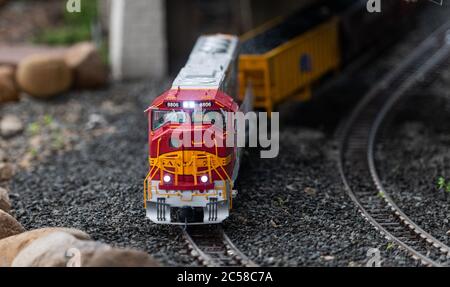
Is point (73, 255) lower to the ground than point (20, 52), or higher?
lower

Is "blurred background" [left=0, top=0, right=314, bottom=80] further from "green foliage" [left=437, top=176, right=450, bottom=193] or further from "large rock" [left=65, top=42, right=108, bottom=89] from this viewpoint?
"green foliage" [left=437, top=176, right=450, bottom=193]

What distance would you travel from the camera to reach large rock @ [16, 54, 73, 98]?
26.1 meters

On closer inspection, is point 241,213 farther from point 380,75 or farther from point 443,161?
point 380,75

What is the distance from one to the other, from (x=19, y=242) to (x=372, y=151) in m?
11.2

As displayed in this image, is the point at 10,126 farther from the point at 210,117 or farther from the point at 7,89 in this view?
the point at 210,117

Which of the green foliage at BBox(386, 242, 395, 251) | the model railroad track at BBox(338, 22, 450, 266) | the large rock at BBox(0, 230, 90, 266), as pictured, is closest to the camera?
the large rock at BBox(0, 230, 90, 266)

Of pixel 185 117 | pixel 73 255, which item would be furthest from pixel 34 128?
pixel 73 255

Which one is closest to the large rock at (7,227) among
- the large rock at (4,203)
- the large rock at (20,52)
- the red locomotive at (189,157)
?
the large rock at (4,203)

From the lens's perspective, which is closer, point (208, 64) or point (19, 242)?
point (19, 242)

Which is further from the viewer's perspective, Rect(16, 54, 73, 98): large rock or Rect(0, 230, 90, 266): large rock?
Rect(16, 54, 73, 98): large rock

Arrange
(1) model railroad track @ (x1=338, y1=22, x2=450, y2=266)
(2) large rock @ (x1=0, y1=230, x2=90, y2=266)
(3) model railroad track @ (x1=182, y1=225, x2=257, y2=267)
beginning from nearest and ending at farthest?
1. (2) large rock @ (x1=0, y1=230, x2=90, y2=266)
2. (3) model railroad track @ (x1=182, y1=225, x2=257, y2=267)
3. (1) model railroad track @ (x1=338, y1=22, x2=450, y2=266)

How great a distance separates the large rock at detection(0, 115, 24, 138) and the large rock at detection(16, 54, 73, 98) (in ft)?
6.14

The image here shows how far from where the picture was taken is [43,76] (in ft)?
85.4

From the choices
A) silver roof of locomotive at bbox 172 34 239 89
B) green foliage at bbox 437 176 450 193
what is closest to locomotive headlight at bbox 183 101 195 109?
silver roof of locomotive at bbox 172 34 239 89
